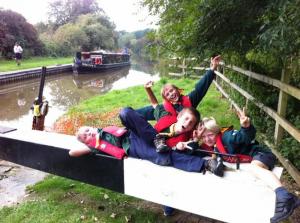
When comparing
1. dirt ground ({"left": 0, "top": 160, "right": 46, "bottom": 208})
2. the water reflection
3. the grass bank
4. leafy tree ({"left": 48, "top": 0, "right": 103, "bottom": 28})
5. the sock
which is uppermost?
leafy tree ({"left": 48, "top": 0, "right": 103, "bottom": 28})

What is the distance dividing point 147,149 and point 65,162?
43.5 inches

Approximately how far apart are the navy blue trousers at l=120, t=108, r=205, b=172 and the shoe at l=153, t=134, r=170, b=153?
0.16 feet

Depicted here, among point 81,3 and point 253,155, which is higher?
point 81,3

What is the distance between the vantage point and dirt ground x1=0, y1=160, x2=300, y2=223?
3.70 metres

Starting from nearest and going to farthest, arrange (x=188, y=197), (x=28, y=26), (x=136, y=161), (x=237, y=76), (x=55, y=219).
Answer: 1. (x=188, y=197)
2. (x=136, y=161)
3. (x=55, y=219)
4. (x=237, y=76)
5. (x=28, y=26)

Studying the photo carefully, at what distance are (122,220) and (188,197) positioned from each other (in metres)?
0.87

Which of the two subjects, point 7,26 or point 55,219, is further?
point 7,26

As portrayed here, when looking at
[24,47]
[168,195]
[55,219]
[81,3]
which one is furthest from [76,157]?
[81,3]

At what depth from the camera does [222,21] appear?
3.48 metres

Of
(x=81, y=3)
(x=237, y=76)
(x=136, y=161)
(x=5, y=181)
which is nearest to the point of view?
(x=136, y=161)

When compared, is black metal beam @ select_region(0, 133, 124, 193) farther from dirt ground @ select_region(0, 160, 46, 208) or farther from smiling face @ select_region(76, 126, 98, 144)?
dirt ground @ select_region(0, 160, 46, 208)

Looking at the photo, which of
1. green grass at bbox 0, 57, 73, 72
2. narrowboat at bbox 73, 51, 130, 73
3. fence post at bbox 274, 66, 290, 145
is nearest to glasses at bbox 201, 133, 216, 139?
fence post at bbox 274, 66, 290, 145

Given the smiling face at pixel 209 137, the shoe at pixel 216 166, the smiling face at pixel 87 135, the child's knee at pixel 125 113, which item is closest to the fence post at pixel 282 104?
the smiling face at pixel 209 137

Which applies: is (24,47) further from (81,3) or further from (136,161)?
(136,161)
